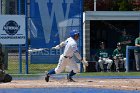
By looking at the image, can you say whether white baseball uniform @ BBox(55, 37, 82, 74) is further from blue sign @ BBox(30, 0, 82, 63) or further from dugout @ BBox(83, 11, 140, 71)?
dugout @ BBox(83, 11, 140, 71)

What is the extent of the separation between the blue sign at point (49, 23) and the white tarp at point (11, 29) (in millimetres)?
508

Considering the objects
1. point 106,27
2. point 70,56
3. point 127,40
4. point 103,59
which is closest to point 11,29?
point 103,59

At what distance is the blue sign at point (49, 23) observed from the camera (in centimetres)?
2158

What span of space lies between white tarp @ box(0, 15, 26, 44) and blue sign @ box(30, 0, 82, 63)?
51 centimetres

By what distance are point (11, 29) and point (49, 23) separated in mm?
1675

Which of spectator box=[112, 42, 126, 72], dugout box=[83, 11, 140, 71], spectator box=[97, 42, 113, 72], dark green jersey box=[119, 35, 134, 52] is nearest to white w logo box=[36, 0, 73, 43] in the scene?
spectator box=[97, 42, 113, 72]

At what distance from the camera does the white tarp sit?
69.6 feet

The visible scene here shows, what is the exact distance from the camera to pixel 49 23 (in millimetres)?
21688

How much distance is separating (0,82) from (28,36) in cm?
667

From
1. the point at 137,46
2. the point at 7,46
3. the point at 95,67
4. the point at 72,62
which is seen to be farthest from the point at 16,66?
the point at 72,62

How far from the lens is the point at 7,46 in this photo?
2202 centimetres

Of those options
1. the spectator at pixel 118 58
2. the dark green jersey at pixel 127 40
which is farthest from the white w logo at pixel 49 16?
the dark green jersey at pixel 127 40

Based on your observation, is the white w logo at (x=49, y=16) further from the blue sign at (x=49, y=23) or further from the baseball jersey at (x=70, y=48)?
the baseball jersey at (x=70, y=48)

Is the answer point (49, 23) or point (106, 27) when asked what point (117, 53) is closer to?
point (106, 27)
